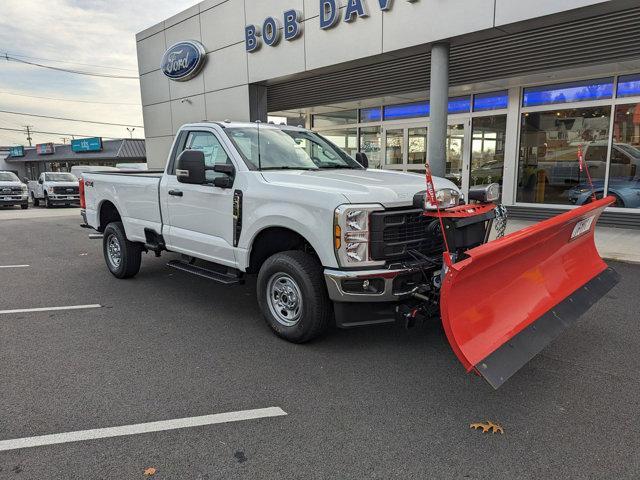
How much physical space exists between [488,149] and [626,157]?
128 inches

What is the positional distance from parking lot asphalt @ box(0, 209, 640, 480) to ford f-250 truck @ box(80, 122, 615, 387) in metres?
0.40

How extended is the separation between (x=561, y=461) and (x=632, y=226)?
9524 mm

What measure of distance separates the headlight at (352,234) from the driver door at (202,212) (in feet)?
4.87

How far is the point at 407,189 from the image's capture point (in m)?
4.20

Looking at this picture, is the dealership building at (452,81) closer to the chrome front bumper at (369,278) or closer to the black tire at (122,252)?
the black tire at (122,252)

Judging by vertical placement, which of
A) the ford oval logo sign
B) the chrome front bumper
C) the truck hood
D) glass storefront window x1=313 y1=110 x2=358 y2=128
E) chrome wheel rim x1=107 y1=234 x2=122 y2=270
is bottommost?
chrome wheel rim x1=107 y1=234 x2=122 y2=270

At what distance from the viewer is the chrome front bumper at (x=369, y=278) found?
3811 mm

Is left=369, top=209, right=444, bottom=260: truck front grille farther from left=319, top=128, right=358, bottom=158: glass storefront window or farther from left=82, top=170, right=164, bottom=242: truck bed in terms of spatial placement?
left=319, top=128, right=358, bottom=158: glass storefront window

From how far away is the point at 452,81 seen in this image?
1109 cm

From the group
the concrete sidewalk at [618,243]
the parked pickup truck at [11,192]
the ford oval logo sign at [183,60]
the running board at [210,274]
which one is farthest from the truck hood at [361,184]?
the parked pickup truck at [11,192]

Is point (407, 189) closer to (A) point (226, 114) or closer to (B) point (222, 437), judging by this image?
(B) point (222, 437)

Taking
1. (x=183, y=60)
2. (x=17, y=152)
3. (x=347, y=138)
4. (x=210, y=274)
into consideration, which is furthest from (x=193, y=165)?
(x=17, y=152)

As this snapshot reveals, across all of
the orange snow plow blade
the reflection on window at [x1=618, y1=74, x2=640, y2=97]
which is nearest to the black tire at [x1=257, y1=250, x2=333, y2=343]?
the orange snow plow blade

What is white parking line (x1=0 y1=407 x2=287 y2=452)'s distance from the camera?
292 cm
